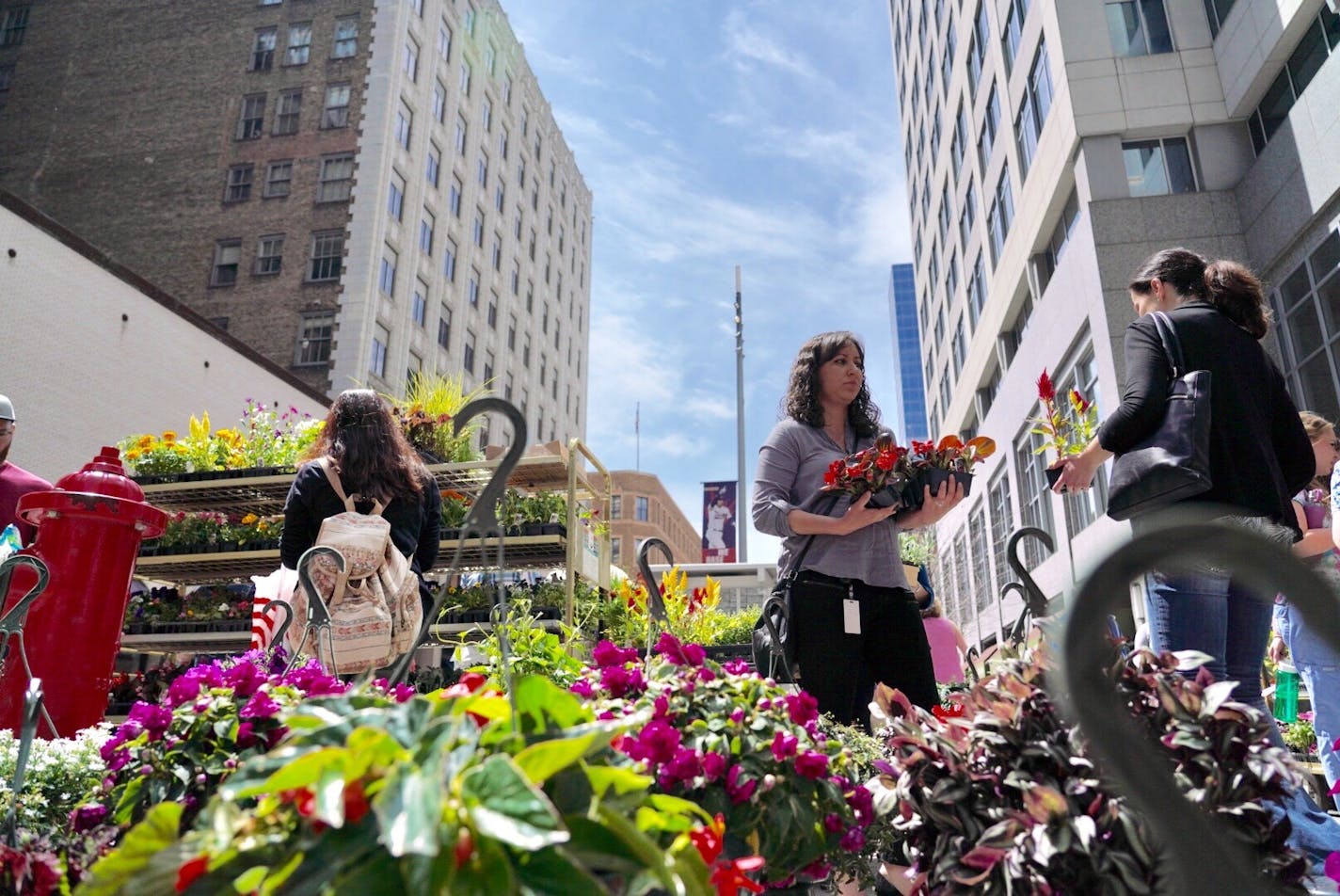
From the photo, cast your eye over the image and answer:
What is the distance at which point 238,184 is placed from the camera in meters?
31.1

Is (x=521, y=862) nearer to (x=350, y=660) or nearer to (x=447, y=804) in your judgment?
(x=447, y=804)

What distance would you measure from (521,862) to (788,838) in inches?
36.8

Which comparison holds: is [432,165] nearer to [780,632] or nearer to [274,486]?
[274,486]

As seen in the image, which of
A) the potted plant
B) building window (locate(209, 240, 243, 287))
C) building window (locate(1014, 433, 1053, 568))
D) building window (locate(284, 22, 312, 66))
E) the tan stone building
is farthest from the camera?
the tan stone building

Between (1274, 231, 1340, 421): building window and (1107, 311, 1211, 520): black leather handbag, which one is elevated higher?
(1274, 231, 1340, 421): building window

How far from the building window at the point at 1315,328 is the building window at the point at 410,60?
28.6 meters

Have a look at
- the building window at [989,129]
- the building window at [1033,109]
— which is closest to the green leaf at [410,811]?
the building window at [1033,109]

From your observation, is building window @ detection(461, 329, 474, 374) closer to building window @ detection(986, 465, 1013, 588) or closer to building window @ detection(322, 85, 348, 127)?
building window @ detection(322, 85, 348, 127)

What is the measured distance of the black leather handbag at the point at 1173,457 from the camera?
290cm

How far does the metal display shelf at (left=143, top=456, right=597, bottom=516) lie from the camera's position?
23.6 ft

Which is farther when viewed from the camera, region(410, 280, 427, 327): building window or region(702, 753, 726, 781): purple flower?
region(410, 280, 427, 327): building window

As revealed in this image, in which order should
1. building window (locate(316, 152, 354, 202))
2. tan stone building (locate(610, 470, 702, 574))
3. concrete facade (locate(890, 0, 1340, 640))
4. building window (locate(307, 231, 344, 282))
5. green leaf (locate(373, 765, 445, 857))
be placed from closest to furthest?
1. green leaf (locate(373, 765, 445, 857))
2. concrete facade (locate(890, 0, 1340, 640))
3. building window (locate(307, 231, 344, 282))
4. building window (locate(316, 152, 354, 202))
5. tan stone building (locate(610, 470, 702, 574))

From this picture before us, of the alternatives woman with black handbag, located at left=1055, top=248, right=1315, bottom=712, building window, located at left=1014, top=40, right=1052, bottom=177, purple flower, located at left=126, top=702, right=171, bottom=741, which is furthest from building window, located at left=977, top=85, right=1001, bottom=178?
purple flower, located at left=126, top=702, right=171, bottom=741

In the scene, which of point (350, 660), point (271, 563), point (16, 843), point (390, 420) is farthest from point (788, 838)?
point (271, 563)
